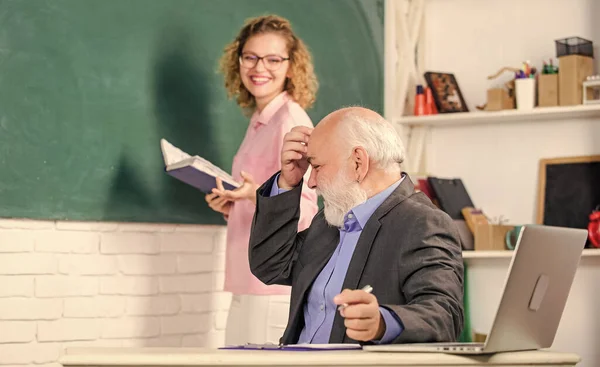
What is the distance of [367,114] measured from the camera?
8.42ft

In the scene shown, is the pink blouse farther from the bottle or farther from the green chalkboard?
the bottle

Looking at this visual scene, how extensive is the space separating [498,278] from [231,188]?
2.18m

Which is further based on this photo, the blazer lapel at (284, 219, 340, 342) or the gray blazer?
the blazer lapel at (284, 219, 340, 342)

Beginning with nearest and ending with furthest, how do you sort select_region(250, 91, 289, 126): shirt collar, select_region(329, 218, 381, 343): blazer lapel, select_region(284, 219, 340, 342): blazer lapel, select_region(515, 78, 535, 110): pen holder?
1. select_region(329, 218, 381, 343): blazer lapel
2. select_region(284, 219, 340, 342): blazer lapel
3. select_region(250, 91, 289, 126): shirt collar
4. select_region(515, 78, 535, 110): pen holder

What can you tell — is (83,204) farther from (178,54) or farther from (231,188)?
(178,54)

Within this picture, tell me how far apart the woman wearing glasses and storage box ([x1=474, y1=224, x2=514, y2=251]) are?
62.1 inches

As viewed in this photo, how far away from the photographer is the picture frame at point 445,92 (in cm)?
528

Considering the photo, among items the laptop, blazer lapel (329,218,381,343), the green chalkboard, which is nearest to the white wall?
the green chalkboard

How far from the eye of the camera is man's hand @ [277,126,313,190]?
2592mm

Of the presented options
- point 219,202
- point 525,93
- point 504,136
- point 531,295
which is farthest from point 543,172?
point 531,295

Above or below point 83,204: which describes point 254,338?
below

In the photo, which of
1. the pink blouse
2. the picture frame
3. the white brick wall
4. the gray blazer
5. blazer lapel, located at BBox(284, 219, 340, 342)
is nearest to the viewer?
the gray blazer

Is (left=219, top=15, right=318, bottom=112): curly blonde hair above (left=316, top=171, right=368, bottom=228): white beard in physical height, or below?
above

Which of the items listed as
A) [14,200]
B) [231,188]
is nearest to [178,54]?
[231,188]
